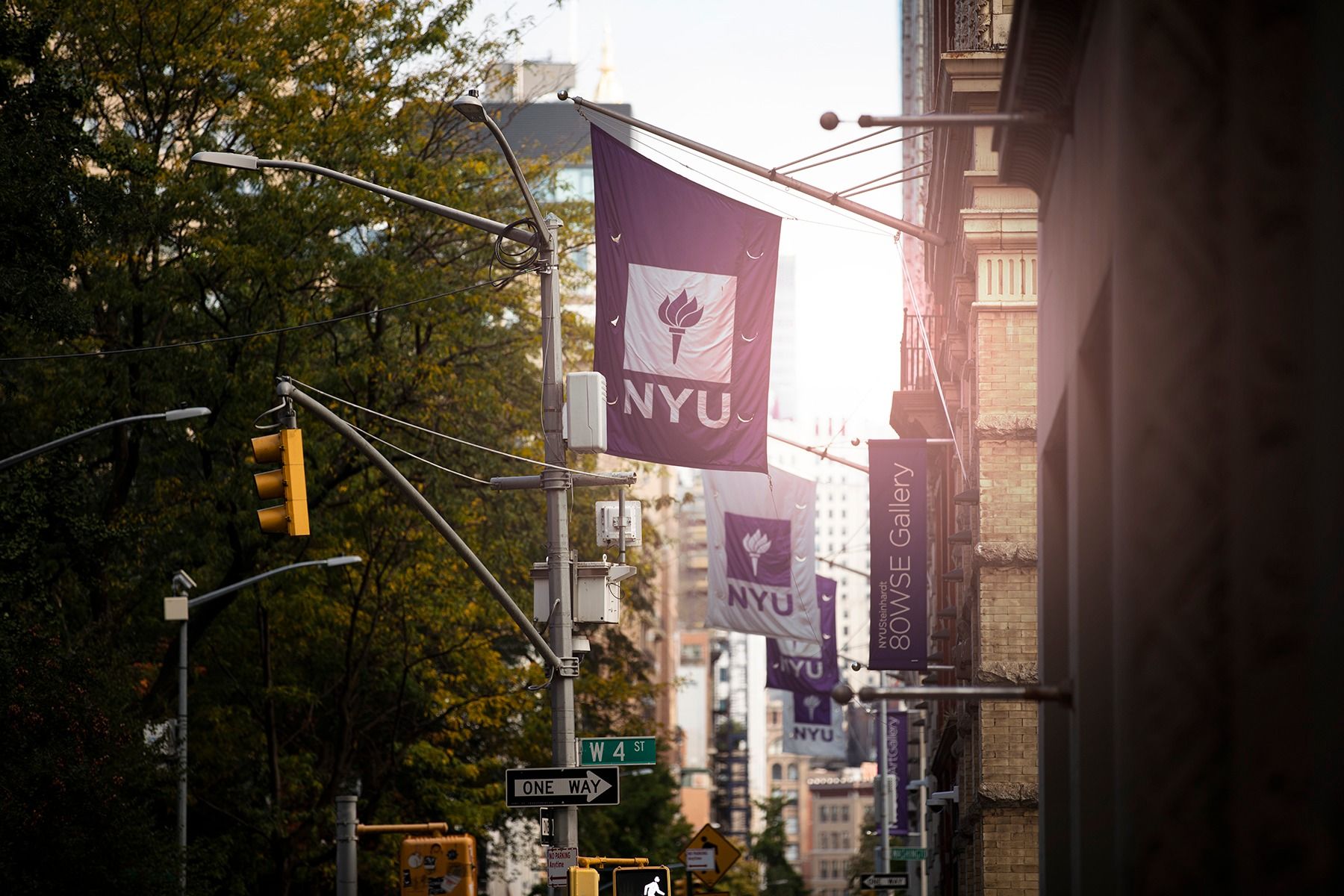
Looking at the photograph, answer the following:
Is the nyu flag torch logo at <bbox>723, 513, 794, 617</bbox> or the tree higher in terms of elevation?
the nyu flag torch logo at <bbox>723, 513, 794, 617</bbox>

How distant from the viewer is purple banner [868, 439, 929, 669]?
80.2 ft

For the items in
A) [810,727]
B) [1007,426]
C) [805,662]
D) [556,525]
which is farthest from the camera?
[810,727]

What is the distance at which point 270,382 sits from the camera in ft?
99.8

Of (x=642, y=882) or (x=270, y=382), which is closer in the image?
(x=642, y=882)

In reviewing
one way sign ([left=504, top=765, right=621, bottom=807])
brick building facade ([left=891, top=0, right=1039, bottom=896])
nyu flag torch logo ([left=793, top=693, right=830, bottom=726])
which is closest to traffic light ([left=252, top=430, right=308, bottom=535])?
one way sign ([left=504, top=765, right=621, bottom=807])

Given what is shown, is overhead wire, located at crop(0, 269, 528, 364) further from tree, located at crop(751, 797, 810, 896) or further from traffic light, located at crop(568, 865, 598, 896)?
tree, located at crop(751, 797, 810, 896)

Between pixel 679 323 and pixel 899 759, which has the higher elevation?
pixel 679 323

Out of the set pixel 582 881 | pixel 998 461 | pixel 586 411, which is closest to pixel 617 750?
pixel 582 881

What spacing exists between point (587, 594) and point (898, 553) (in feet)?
22.9

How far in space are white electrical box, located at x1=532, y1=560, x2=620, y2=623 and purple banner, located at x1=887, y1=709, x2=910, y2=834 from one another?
37933mm

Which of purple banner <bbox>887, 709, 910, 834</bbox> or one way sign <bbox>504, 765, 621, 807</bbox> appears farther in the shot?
purple banner <bbox>887, 709, 910, 834</bbox>

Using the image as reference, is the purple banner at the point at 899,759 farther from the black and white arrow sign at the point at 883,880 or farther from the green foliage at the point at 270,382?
the green foliage at the point at 270,382

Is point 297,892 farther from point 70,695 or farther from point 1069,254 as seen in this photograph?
point 1069,254

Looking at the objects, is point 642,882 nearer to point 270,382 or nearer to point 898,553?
point 898,553
